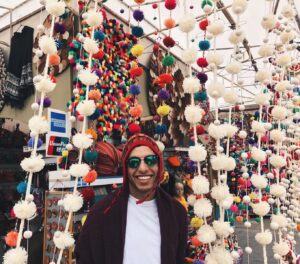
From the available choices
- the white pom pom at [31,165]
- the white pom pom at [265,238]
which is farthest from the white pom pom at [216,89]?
the white pom pom at [31,165]

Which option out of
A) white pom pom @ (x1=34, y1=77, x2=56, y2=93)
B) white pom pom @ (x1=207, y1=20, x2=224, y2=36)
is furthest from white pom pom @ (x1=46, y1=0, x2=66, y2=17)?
white pom pom @ (x1=207, y1=20, x2=224, y2=36)

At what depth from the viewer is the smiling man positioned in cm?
118

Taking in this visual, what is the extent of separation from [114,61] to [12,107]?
45.4 inches

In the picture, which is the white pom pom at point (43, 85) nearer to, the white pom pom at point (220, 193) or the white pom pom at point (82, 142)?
the white pom pom at point (82, 142)

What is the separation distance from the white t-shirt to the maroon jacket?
3cm

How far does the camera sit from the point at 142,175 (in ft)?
4.14

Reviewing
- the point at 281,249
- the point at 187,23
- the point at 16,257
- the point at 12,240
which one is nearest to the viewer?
the point at 16,257

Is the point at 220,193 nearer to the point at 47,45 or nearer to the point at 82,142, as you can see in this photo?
the point at 82,142

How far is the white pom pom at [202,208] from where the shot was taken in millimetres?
1134

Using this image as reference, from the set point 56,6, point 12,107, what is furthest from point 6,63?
point 56,6

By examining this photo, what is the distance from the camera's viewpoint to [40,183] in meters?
2.79

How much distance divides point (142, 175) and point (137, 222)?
0.64 feet

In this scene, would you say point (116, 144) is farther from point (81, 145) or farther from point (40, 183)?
point (81, 145)

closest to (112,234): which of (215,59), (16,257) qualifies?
(16,257)
